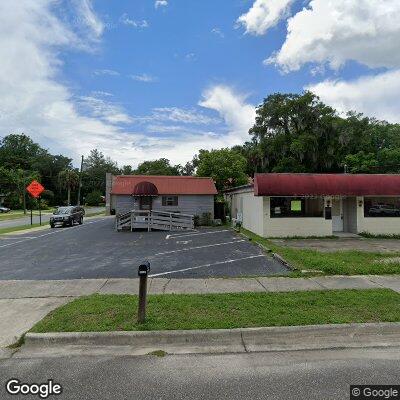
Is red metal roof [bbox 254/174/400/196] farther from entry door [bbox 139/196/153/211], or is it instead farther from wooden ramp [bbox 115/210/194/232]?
entry door [bbox 139/196/153/211]

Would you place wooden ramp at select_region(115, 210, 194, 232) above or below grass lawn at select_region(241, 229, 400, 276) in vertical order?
above

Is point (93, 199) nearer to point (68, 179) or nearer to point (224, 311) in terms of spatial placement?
point (68, 179)

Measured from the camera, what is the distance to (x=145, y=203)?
27.2 m

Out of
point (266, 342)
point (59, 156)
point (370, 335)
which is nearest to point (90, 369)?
point (266, 342)

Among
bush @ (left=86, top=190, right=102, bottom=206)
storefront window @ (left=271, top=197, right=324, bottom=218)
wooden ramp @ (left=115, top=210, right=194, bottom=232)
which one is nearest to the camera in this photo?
storefront window @ (left=271, top=197, right=324, bottom=218)

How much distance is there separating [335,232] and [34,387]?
58.8 feet

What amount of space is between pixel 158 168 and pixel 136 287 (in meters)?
62.7

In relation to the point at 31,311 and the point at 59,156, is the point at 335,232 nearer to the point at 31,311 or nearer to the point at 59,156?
the point at 31,311

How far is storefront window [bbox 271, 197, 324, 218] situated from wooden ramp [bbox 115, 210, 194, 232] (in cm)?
808

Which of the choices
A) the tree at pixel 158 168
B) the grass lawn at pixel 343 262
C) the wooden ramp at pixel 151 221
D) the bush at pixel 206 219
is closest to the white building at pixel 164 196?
the bush at pixel 206 219

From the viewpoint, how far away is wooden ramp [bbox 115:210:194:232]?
23750mm

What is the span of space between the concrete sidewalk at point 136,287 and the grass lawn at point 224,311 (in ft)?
1.76

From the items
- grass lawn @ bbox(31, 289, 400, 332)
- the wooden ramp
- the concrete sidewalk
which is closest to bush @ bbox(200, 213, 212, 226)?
the wooden ramp

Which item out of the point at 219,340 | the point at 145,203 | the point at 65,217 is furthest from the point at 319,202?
the point at 65,217
